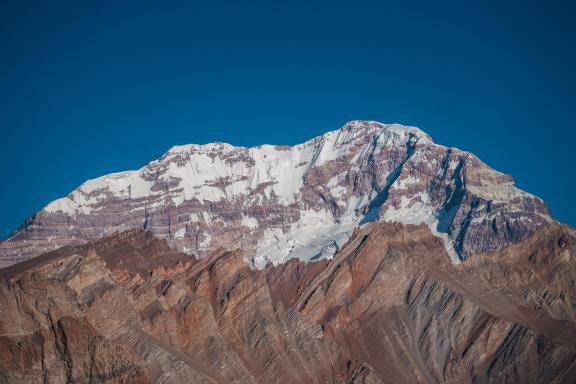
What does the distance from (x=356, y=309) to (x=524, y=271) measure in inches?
1317

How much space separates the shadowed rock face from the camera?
305 ft

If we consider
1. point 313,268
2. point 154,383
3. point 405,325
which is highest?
point 313,268

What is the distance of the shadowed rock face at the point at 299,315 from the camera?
305 ft

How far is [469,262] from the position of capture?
15975cm

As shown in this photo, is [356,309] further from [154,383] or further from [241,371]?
[154,383]

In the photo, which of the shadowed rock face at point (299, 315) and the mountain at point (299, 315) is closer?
the mountain at point (299, 315)

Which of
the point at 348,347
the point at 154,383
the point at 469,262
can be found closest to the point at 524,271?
the point at 469,262

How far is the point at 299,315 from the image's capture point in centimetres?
13488

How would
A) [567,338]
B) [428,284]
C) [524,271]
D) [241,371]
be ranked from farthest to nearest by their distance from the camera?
[524,271]
[428,284]
[567,338]
[241,371]

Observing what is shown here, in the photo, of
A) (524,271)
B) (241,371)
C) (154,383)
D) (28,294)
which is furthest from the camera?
(524,271)

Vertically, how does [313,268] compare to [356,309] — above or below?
above

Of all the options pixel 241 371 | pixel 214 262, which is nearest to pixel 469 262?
pixel 214 262

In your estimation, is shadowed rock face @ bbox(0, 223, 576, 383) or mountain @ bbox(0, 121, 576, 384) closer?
mountain @ bbox(0, 121, 576, 384)

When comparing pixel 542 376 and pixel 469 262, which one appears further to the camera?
pixel 469 262
